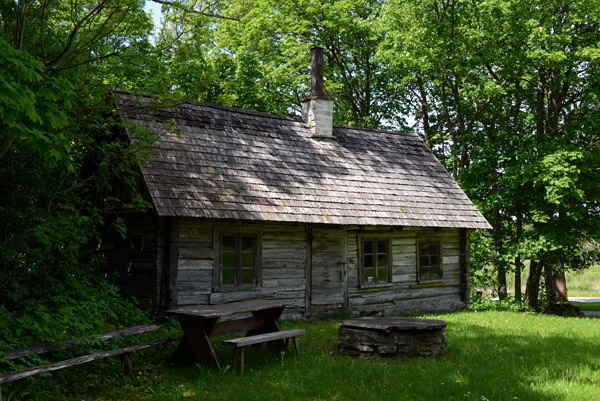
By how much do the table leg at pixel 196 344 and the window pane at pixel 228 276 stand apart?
3826 millimetres

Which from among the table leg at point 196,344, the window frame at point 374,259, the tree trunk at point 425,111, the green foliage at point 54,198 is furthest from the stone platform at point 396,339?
the tree trunk at point 425,111

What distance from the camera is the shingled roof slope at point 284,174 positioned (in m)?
11.2

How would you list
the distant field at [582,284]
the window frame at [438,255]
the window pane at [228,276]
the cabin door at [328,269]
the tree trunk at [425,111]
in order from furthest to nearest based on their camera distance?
1. the distant field at [582,284]
2. the tree trunk at [425,111]
3. the window frame at [438,255]
4. the cabin door at [328,269]
5. the window pane at [228,276]

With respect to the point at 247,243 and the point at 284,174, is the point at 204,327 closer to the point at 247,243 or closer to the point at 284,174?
the point at 247,243

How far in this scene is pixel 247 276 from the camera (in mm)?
11961

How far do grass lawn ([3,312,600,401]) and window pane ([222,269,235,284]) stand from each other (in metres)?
2.80

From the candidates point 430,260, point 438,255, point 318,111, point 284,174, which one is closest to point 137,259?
point 284,174

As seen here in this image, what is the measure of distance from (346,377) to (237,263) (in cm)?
513

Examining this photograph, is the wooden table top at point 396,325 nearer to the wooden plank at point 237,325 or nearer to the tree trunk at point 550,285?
the wooden plank at point 237,325

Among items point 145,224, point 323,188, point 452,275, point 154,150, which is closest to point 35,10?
point 154,150

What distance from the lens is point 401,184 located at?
15.3 metres

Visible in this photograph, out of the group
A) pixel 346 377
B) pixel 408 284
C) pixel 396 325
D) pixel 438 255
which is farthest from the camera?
pixel 438 255

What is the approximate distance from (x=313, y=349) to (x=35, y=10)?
6.89m

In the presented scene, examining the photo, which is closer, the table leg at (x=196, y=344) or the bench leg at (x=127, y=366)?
the bench leg at (x=127, y=366)
